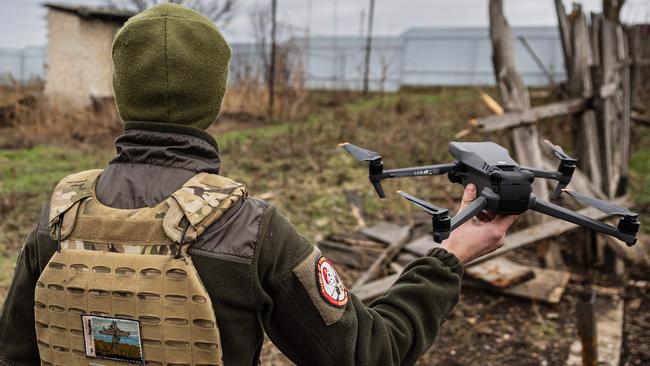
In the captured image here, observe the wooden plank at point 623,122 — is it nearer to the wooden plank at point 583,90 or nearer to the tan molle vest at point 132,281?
the wooden plank at point 583,90

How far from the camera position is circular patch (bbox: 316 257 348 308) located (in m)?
1.23

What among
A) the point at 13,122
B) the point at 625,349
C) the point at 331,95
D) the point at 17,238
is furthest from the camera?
the point at 331,95

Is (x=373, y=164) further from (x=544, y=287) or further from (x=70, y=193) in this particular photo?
(x=544, y=287)

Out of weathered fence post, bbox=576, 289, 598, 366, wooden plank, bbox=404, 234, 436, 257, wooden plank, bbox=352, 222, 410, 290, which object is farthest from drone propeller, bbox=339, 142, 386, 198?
wooden plank, bbox=404, 234, 436, 257

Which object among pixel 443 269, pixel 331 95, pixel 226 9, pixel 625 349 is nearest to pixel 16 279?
pixel 443 269

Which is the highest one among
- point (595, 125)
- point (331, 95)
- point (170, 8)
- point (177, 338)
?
point (170, 8)

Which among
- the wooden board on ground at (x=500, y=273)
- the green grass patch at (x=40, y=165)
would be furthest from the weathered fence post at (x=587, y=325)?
the green grass patch at (x=40, y=165)

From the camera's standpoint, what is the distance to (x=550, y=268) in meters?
5.50

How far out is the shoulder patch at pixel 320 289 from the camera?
1221 mm

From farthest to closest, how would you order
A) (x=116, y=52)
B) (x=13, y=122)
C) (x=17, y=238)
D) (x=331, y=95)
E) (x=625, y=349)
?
(x=331, y=95), (x=13, y=122), (x=17, y=238), (x=625, y=349), (x=116, y=52)

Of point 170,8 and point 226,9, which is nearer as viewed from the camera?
point 170,8

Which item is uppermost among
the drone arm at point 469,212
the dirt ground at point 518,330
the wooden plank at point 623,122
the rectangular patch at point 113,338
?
the drone arm at point 469,212

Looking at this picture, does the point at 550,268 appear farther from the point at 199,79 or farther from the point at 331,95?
the point at 331,95

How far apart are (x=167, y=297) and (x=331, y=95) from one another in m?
16.6
